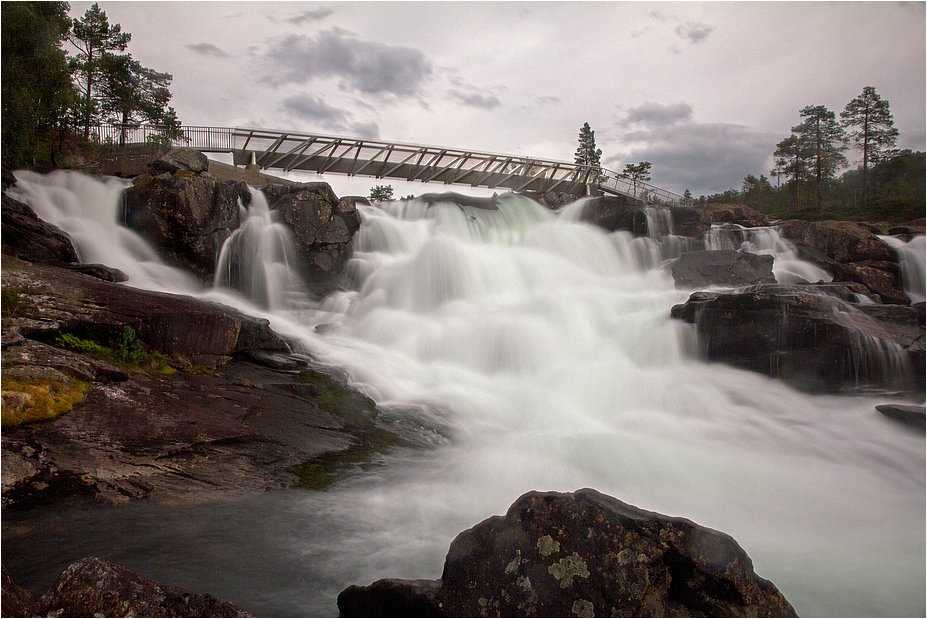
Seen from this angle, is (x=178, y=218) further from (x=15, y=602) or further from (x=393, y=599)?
(x=393, y=599)

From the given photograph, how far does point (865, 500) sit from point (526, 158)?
27.7 metres

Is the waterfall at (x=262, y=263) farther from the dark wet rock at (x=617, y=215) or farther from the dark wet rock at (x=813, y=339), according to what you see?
the dark wet rock at (x=617, y=215)

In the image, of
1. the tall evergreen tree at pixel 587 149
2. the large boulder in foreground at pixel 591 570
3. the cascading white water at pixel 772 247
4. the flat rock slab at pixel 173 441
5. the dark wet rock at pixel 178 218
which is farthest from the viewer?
the tall evergreen tree at pixel 587 149

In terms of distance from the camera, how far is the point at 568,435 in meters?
7.61

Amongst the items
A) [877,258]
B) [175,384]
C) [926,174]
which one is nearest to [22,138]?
[175,384]

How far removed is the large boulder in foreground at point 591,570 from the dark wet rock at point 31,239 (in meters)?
11.5

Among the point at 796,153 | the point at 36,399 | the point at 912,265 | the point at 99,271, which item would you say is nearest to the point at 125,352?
the point at 36,399

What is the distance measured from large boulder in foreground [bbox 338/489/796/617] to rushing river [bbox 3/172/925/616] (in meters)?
1.34

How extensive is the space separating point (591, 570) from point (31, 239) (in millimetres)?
12888

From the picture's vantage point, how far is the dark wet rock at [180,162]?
14.9m

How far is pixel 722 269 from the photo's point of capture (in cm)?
1592

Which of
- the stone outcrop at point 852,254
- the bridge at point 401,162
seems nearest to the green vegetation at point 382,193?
the bridge at point 401,162

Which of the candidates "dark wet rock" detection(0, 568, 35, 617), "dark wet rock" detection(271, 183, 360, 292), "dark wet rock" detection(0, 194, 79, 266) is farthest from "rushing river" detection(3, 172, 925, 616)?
"dark wet rock" detection(0, 194, 79, 266)

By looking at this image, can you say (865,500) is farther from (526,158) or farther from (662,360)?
(526,158)
